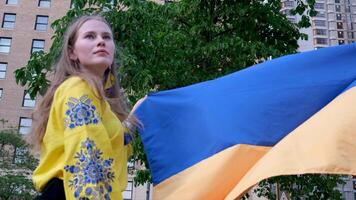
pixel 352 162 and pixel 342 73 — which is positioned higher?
pixel 342 73

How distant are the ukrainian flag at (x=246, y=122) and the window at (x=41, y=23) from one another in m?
42.6

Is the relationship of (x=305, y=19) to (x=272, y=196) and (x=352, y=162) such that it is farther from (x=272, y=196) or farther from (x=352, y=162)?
(x=352, y=162)

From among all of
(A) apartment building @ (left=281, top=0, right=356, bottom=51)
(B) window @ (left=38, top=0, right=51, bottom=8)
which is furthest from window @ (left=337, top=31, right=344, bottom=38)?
(B) window @ (left=38, top=0, right=51, bottom=8)

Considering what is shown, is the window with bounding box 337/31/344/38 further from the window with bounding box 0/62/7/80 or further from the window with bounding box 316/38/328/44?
the window with bounding box 0/62/7/80

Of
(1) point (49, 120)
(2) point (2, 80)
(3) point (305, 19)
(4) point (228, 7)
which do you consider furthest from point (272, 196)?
(2) point (2, 80)

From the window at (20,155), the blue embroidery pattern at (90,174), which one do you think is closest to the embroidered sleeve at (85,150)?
the blue embroidery pattern at (90,174)

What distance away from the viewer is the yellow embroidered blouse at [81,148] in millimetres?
2299

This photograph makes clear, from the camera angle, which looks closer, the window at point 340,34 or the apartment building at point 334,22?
the apartment building at point 334,22

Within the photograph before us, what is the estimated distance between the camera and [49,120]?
Answer: 2.56 metres

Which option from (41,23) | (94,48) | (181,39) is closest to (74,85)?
(94,48)

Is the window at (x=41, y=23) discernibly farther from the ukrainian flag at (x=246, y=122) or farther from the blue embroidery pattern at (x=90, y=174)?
the blue embroidery pattern at (x=90, y=174)

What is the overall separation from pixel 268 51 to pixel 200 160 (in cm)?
518

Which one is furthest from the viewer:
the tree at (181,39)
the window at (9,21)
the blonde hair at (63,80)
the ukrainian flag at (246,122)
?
the window at (9,21)

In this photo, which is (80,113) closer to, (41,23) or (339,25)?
(41,23)
